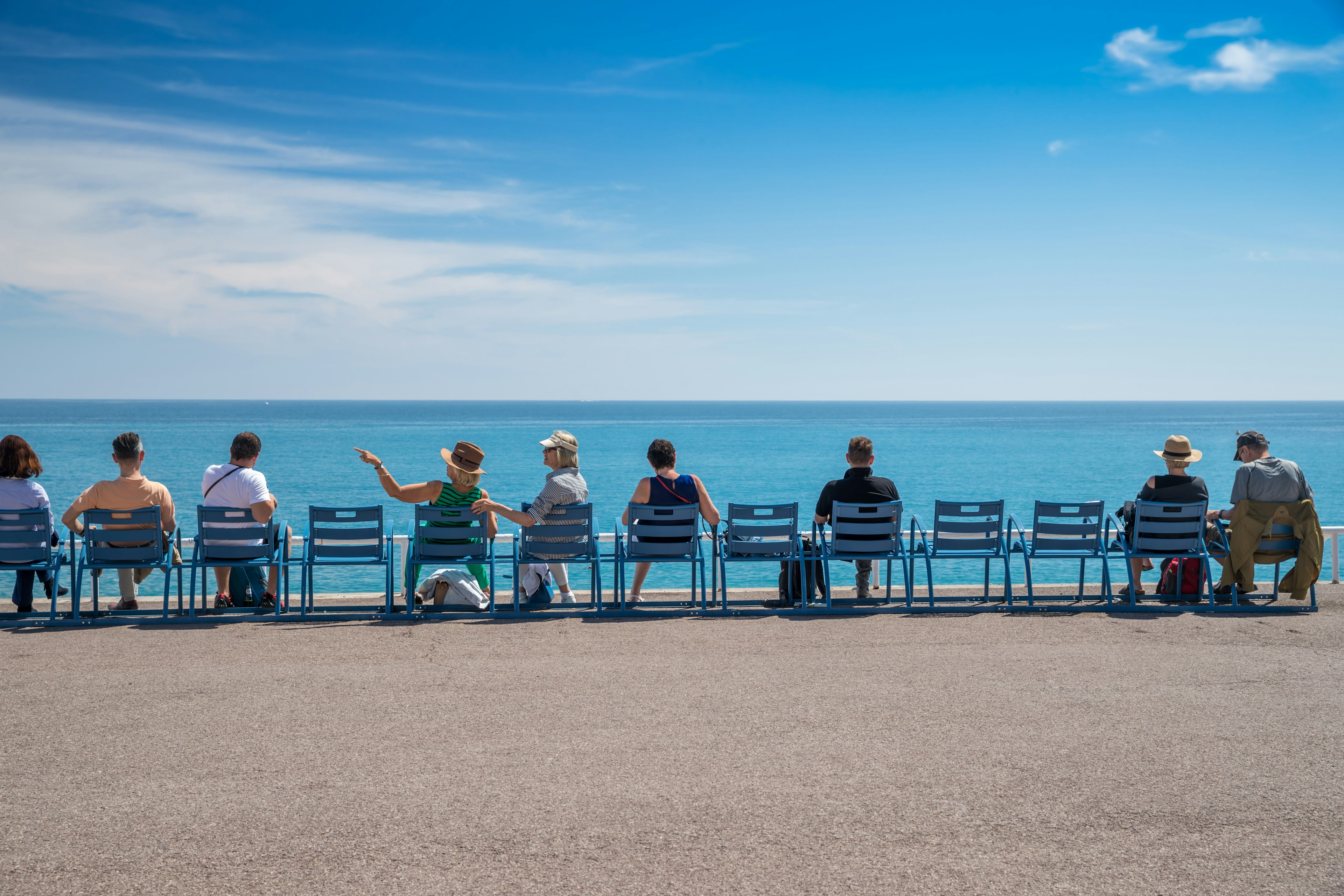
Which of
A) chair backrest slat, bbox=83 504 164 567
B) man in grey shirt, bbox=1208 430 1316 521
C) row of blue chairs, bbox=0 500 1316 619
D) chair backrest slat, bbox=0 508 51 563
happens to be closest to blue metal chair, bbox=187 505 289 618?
row of blue chairs, bbox=0 500 1316 619

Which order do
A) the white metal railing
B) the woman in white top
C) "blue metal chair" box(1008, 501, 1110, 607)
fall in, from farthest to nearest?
"blue metal chair" box(1008, 501, 1110, 607)
the white metal railing
the woman in white top

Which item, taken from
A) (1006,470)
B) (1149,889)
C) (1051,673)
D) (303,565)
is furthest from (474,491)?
(1006,470)

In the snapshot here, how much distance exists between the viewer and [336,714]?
5.16 m

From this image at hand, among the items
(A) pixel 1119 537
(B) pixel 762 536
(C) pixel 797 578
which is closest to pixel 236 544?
(B) pixel 762 536

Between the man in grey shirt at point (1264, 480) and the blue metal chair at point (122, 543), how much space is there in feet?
27.9

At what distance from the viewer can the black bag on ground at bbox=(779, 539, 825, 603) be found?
8398mm

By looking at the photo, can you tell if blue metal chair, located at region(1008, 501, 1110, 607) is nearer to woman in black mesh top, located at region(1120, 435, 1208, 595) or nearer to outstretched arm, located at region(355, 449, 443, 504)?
woman in black mesh top, located at region(1120, 435, 1208, 595)

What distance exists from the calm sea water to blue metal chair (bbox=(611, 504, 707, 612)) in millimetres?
16791

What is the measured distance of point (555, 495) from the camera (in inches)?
318

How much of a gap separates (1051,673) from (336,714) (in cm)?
410

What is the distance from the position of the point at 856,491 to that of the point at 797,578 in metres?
0.88

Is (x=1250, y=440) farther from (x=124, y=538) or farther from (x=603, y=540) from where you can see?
(x=124, y=538)

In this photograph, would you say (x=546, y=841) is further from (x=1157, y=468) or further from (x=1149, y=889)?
(x=1157, y=468)

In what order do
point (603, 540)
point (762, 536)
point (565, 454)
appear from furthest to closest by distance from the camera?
point (603, 540) < point (762, 536) < point (565, 454)
